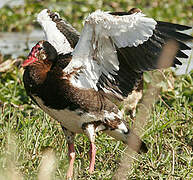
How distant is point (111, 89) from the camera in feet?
16.3

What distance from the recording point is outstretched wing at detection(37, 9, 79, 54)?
5348mm

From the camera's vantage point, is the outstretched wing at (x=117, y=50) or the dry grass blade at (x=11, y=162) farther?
the outstretched wing at (x=117, y=50)

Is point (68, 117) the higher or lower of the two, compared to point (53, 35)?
lower

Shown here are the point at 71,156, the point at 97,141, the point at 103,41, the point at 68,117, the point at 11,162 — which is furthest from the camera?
the point at 97,141

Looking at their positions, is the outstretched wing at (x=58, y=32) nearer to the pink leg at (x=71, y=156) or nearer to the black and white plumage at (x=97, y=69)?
the black and white plumage at (x=97, y=69)

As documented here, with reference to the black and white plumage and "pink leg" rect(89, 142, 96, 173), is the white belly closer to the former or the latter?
the black and white plumage

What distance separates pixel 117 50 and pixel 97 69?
27 cm

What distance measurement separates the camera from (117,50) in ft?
15.4

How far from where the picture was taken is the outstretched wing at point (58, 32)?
5348 millimetres

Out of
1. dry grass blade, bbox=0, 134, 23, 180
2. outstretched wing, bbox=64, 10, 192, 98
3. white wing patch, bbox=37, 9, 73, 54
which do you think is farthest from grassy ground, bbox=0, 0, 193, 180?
white wing patch, bbox=37, 9, 73, 54

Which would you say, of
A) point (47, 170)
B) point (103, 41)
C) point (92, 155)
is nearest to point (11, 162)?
point (47, 170)

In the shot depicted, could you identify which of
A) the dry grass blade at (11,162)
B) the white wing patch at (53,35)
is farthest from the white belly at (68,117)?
the white wing patch at (53,35)

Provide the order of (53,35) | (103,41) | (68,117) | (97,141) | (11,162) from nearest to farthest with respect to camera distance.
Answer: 1. (11,162)
2. (103,41)
3. (68,117)
4. (97,141)
5. (53,35)

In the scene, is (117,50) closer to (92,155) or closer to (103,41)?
(103,41)
